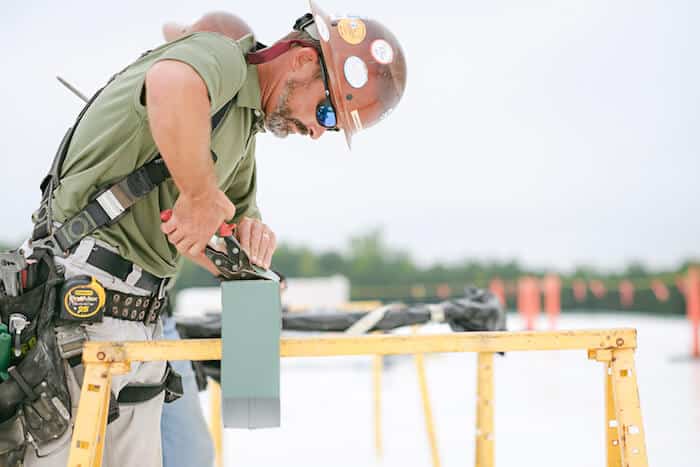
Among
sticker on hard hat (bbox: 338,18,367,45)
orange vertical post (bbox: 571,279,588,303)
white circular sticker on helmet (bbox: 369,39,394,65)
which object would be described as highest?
orange vertical post (bbox: 571,279,588,303)

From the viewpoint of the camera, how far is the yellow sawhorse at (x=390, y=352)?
1.09 meters

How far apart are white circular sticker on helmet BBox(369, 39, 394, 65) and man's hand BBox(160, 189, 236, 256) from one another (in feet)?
1.75

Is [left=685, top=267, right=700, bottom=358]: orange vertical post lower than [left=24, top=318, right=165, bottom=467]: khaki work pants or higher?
higher

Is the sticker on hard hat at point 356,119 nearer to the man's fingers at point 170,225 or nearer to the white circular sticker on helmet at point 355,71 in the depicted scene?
the white circular sticker on helmet at point 355,71

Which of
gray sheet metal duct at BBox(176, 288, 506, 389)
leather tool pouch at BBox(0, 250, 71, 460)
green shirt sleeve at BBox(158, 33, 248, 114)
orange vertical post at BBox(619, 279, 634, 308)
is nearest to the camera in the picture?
green shirt sleeve at BBox(158, 33, 248, 114)

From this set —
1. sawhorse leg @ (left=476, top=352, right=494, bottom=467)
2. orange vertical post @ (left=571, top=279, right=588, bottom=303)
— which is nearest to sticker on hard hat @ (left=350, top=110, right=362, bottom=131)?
sawhorse leg @ (left=476, top=352, right=494, bottom=467)

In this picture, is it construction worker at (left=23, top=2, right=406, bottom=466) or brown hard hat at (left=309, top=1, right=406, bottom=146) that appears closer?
construction worker at (left=23, top=2, right=406, bottom=466)

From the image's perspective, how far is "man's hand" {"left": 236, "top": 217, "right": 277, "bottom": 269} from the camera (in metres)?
1.57

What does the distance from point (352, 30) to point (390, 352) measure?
782 millimetres

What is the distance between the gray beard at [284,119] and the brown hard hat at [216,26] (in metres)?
0.74

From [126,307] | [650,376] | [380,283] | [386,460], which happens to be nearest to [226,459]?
[386,460]

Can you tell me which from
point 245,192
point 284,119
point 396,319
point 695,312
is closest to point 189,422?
point 245,192

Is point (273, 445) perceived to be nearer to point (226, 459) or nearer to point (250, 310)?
point (226, 459)

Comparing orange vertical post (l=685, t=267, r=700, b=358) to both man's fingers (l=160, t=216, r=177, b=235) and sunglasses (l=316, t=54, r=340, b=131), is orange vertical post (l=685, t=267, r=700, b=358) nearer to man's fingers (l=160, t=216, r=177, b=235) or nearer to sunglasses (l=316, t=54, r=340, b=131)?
sunglasses (l=316, t=54, r=340, b=131)
